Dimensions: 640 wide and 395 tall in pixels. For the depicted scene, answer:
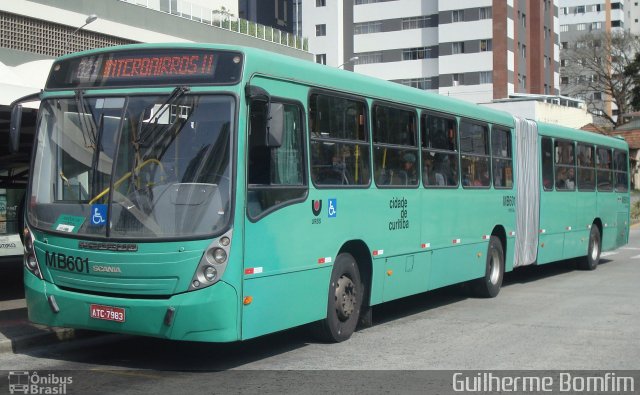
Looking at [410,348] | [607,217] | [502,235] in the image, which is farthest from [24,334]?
[607,217]

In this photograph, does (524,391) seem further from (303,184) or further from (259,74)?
(259,74)

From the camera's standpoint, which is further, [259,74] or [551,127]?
[551,127]

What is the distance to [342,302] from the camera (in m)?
9.82

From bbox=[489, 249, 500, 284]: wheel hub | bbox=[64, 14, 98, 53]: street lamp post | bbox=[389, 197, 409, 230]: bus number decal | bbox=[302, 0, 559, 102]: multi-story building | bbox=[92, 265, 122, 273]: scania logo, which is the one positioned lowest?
bbox=[489, 249, 500, 284]: wheel hub

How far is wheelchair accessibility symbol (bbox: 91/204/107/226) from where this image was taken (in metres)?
8.03

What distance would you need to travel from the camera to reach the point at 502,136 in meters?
15.1

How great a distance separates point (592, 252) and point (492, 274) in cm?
631

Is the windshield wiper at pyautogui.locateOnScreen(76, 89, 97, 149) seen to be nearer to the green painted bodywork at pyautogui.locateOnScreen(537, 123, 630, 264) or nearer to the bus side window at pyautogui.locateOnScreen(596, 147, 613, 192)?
the green painted bodywork at pyautogui.locateOnScreen(537, 123, 630, 264)

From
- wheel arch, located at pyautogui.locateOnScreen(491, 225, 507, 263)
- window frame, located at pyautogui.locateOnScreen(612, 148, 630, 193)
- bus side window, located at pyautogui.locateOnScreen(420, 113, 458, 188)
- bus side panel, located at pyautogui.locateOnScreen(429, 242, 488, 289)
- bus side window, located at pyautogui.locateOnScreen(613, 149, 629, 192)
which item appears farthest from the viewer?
bus side window, located at pyautogui.locateOnScreen(613, 149, 629, 192)

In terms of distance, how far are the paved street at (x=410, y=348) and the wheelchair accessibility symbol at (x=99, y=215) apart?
1449 millimetres

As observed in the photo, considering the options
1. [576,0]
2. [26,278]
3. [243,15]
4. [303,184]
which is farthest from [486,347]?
[576,0]

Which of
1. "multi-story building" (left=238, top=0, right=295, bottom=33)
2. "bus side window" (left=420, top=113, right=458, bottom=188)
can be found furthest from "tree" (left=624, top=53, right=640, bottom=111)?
"bus side window" (left=420, top=113, right=458, bottom=188)

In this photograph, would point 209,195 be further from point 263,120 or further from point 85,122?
point 85,122

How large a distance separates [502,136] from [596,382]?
25.3 ft
